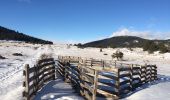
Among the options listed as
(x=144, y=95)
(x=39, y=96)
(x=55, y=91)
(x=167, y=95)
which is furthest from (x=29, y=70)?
(x=167, y=95)

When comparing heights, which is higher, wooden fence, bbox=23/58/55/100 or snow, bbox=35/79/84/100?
wooden fence, bbox=23/58/55/100

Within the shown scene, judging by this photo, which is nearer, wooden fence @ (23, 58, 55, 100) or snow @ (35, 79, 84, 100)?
wooden fence @ (23, 58, 55, 100)

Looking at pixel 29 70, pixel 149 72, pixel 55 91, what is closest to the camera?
pixel 29 70

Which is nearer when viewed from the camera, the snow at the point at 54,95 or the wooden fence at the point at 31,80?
the wooden fence at the point at 31,80

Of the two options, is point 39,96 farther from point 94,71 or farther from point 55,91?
point 94,71

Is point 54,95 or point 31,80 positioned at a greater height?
point 31,80

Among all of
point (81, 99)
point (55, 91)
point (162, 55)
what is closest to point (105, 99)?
point (81, 99)

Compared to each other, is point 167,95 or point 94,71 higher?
point 94,71

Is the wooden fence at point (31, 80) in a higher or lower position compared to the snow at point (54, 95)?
higher

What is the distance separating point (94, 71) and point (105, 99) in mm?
1750

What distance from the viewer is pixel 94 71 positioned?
13.9 metres

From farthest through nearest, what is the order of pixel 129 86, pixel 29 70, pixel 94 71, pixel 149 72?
1. pixel 149 72
2. pixel 129 86
3. pixel 94 71
4. pixel 29 70

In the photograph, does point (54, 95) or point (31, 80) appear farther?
point (54, 95)

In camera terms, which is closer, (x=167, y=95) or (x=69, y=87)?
(x=167, y=95)
